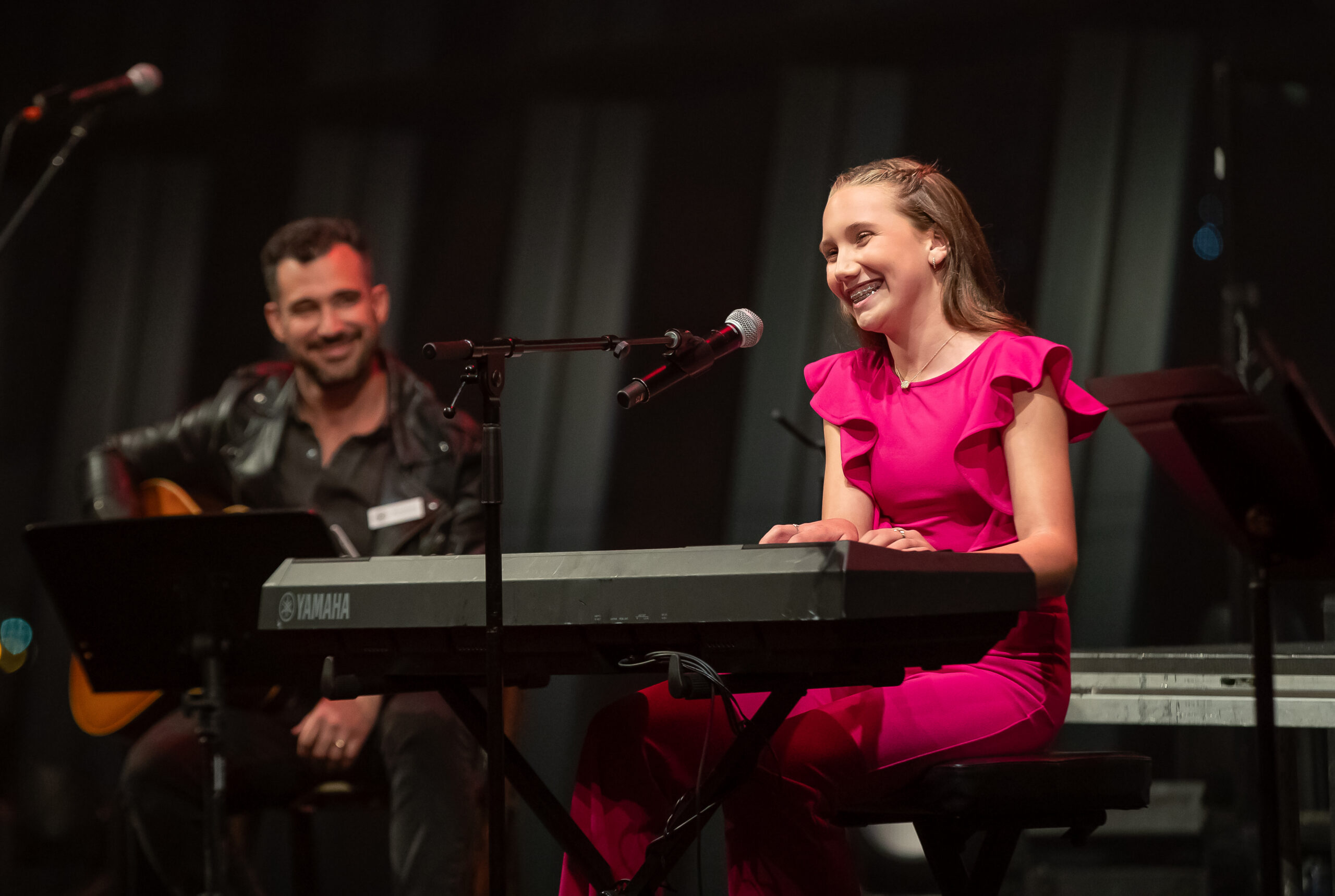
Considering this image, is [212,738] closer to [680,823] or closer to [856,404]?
[680,823]

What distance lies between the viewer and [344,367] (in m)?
3.00

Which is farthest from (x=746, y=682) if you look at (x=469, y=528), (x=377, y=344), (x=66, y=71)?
(x=66, y=71)

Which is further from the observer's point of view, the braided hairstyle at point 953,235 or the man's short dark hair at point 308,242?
the man's short dark hair at point 308,242

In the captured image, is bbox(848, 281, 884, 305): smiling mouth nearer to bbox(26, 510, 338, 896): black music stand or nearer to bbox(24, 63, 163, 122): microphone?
bbox(26, 510, 338, 896): black music stand

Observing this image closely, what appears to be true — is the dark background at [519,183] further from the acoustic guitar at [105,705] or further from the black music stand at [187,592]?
the black music stand at [187,592]

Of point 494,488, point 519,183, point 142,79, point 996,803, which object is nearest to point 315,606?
point 494,488

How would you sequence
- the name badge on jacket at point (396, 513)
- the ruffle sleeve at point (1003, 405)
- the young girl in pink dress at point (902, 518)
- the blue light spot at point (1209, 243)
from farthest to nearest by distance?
1. the blue light spot at point (1209, 243)
2. the name badge on jacket at point (396, 513)
3. the ruffle sleeve at point (1003, 405)
4. the young girl in pink dress at point (902, 518)

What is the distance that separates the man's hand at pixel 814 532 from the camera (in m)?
1.44

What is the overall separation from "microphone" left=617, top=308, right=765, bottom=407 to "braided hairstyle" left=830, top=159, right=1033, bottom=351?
44cm

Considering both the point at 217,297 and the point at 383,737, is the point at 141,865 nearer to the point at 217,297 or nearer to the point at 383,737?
the point at 383,737

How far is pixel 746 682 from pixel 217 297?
2.92m

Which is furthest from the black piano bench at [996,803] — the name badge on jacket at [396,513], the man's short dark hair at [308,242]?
the man's short dark hair at [308,242]

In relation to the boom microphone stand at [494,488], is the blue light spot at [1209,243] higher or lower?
higher

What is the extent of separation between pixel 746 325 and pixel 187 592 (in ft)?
4.06
